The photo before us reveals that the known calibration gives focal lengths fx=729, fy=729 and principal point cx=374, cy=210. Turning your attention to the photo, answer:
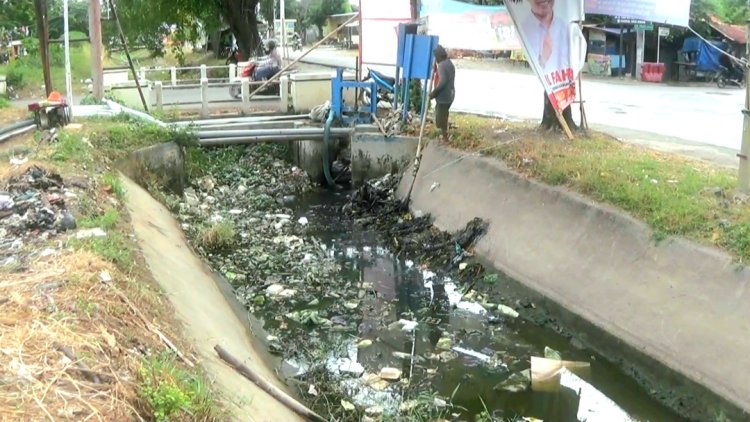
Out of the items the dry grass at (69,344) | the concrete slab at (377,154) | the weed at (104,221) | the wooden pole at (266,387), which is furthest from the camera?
the concrete slab at (377,154)

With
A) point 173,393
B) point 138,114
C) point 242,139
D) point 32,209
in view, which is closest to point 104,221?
point 32,209

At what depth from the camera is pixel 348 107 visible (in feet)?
46.6

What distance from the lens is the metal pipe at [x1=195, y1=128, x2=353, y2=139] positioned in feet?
42.8

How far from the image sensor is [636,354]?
6.66m

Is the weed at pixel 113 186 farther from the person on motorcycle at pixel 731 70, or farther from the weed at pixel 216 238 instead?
the person on motorcycle at pixel 731 70

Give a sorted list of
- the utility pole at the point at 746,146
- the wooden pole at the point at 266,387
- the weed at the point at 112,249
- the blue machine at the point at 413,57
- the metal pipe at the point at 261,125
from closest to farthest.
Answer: the wooden pole at the point at 266,387 < the weed at the point at 112,249 < the utility pole at the point at 746,146 < the blue machine at the point at 413,57 < the metal pipe at the point at 261,125

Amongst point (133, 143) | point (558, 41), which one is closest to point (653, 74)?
point (558, 41)

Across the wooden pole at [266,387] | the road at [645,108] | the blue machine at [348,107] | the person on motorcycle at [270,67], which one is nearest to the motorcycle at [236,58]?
the person on motorcycle at [270,67]

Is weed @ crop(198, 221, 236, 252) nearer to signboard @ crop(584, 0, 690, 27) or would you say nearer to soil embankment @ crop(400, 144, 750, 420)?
soil embankment @ crop(400, 144, 750, 420)

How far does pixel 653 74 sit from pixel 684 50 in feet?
6.71

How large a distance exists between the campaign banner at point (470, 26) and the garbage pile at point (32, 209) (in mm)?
7683

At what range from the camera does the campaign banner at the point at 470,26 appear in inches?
515

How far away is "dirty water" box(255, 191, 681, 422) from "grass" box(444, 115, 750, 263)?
1589mm

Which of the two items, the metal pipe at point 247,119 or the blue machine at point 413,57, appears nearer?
the blue machine at point 413,57
